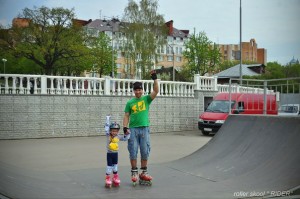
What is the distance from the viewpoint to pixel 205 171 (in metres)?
8.03

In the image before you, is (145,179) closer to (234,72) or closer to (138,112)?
(138,112)

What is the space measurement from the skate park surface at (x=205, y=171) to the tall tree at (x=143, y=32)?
38.5 m

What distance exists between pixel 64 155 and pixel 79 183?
471 centimetres

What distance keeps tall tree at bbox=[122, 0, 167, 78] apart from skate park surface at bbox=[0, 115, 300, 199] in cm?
3846

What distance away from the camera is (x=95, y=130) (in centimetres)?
1841

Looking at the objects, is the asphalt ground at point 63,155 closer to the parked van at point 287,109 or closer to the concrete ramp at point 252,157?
the concrete ramp at point 252,157

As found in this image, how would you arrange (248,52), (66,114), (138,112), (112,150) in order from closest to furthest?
(112,150) < (138,112) < (66,114) < (248,52)

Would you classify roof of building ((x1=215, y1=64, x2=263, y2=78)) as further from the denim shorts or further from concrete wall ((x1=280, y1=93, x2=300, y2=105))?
the denim shorts

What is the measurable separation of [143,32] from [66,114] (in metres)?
33.0

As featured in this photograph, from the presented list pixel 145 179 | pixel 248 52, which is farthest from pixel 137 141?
pixel 248 52

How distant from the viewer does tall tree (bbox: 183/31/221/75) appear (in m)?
58.5

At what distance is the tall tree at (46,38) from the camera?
35906mm

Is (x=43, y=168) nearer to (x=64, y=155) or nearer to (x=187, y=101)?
(x=64, y=155)

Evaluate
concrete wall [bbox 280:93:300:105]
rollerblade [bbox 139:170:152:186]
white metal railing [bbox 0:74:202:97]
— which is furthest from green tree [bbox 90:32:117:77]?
rollerblade [bbox 139:170:152:186]
